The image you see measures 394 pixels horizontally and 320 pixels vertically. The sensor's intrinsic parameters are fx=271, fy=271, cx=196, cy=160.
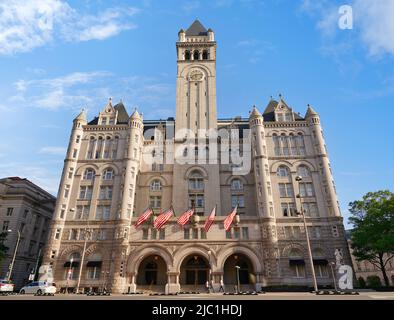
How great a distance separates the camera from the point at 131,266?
4456 centimetres

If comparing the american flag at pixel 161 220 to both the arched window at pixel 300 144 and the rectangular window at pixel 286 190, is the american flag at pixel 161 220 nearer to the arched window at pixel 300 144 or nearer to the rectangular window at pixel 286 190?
the rectangular window at pixel 286 190

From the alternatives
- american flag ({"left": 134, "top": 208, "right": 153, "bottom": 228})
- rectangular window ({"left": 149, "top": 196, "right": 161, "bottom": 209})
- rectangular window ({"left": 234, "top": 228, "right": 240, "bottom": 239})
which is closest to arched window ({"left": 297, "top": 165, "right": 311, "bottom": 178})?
rectangular window ({"left": 234, "top": 228, "right": 240, "bottom": 239})

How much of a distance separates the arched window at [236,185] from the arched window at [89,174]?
2789cm

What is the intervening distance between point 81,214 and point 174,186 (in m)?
17.9

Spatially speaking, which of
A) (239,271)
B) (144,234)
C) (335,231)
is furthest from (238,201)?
(144,234)

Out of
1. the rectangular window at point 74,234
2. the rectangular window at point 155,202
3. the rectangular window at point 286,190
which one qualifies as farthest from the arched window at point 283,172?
the rectangular window at point 74,234

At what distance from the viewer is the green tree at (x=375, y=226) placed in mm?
39169

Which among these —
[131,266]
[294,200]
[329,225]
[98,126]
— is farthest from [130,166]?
[329,225]

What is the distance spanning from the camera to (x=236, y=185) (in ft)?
180

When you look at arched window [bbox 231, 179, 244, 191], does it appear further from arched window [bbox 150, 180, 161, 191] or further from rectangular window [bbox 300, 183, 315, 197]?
arched window [bbox 150, 180, 161, 191]

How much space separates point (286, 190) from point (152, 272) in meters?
28.8

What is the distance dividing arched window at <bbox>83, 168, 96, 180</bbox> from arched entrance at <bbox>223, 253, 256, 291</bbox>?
30.4 meters

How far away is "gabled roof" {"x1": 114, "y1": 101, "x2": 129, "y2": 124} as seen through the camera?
60.2 m
